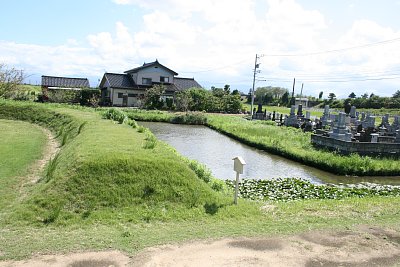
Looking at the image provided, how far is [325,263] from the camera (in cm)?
589

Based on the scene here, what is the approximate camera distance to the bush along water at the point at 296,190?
1113 cm

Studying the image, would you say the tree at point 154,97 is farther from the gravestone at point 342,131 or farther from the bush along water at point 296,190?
the bush along water at point 296,190

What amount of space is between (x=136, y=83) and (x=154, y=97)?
4.91m

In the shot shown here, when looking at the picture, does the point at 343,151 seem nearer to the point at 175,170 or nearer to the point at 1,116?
the point at 175,170

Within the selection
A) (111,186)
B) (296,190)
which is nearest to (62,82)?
(296,190)

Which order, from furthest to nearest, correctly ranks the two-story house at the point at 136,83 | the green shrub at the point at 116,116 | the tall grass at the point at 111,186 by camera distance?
the two-story house at the point at 136,83 < the green shrub at the point at 116,116 < the tall grass at the point at 111,186

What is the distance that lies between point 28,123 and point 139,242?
21.5 metres

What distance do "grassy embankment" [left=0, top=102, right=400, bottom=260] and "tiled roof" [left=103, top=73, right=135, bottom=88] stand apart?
115 feet

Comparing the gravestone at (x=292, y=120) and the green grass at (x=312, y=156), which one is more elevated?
the gravestone at (x=292, y=120)

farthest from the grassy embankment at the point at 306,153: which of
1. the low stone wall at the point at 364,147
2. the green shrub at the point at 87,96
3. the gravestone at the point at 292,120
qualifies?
the green shrub at the point at 87,96

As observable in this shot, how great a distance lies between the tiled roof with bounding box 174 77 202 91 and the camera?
161 ft

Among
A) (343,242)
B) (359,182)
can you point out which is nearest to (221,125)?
(359,182)

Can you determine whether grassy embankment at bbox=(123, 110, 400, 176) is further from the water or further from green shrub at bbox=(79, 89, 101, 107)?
green shrub at bbox=(79, 89, 101, 107)

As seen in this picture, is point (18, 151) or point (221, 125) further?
point (221, 125)
